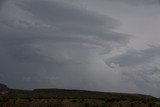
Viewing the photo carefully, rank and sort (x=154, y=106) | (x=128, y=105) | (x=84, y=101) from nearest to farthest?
1. (x=154, y=106)
2. (x=128, y=105)
3. (x=84, y=101)

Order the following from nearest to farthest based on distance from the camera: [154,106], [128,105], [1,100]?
[154,106] → [128,105] → [1,100]

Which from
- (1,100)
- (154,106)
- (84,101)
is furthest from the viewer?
(1,100)

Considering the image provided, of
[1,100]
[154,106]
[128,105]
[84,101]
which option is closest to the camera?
[154,106]

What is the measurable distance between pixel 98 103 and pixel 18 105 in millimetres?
30126

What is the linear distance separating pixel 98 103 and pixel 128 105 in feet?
37.6

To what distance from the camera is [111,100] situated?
129375 millimetres

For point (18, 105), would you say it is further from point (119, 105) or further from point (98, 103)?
point (119, 105)

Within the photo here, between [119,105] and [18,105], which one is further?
[18,105]

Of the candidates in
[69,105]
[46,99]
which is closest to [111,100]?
[69,105]

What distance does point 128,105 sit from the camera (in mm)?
121625

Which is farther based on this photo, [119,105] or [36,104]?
[36,104]

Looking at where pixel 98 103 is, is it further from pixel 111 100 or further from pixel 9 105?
pixel 9 105

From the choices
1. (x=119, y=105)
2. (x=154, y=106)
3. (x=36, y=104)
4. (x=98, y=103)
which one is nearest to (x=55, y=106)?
(x=36, y=104)

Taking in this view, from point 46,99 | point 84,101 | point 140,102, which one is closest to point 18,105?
point 46,99
